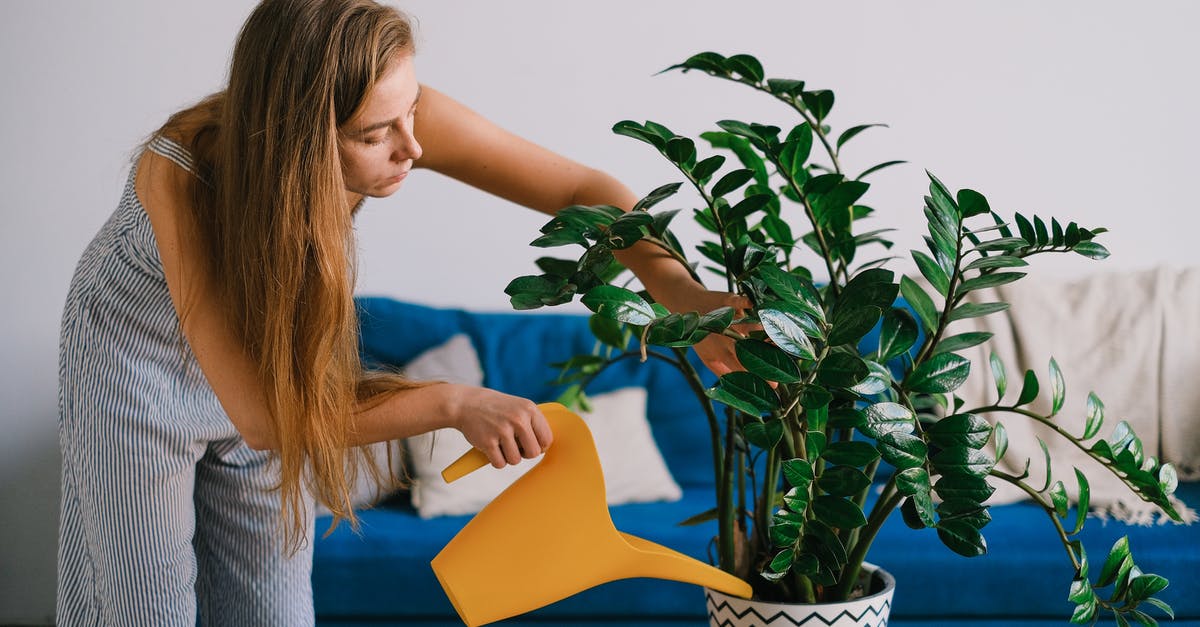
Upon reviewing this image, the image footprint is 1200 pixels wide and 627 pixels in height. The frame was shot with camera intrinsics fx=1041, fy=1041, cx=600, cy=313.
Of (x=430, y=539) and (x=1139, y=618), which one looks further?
(x=430, y=539)

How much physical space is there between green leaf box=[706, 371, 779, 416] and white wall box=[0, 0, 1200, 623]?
1.85 meters

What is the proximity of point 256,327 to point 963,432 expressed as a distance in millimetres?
655

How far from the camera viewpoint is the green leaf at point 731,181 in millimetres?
893

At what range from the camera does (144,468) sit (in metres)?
1.17

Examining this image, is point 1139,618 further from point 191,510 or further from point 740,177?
point 191,510

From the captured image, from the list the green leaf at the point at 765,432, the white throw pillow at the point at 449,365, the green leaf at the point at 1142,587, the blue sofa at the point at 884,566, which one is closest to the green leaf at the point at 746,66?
the green leaf at the point at 765,432

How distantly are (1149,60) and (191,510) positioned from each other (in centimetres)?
240

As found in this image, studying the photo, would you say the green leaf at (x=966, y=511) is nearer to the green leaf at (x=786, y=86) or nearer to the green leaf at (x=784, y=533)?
the green leaf at (x=784, y=533)

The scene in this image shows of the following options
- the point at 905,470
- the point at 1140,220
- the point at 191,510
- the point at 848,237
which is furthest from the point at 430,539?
the point at 1140,220

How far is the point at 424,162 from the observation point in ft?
4.08

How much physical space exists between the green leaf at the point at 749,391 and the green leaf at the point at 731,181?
18 cm

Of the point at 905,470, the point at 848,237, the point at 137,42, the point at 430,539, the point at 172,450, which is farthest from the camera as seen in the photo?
the point at 137,42

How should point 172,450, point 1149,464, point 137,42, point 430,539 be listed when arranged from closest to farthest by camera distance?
point 1149,464
point 172,450
point 430,539
point 137,42

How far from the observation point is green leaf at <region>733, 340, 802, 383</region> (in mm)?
768
